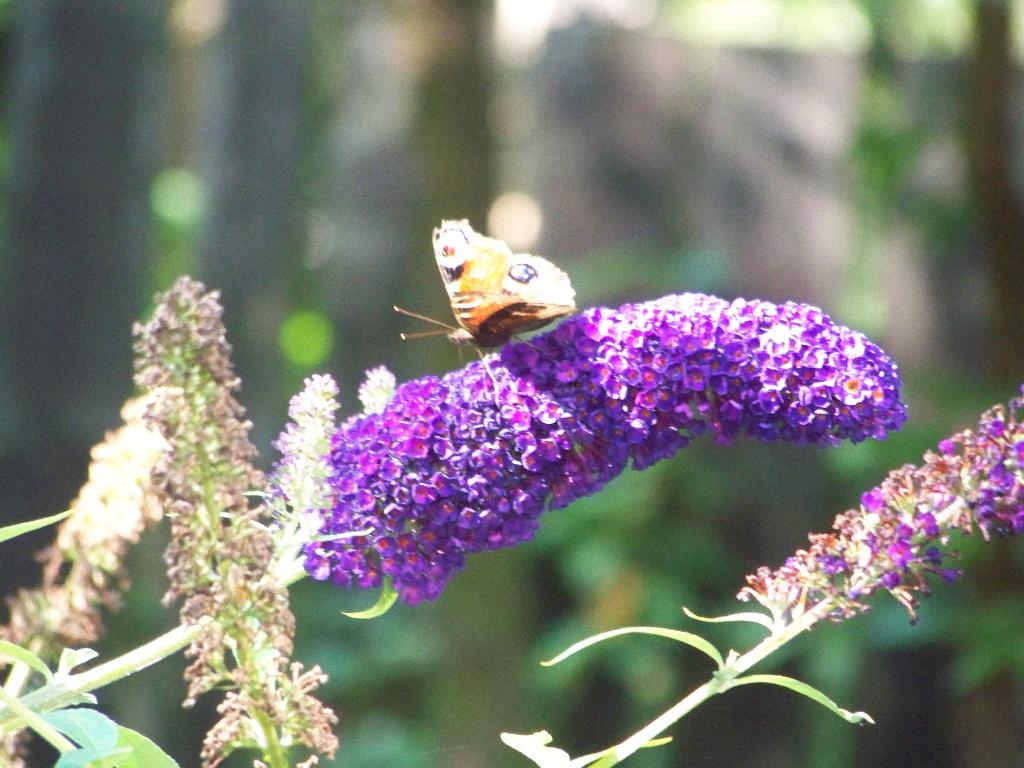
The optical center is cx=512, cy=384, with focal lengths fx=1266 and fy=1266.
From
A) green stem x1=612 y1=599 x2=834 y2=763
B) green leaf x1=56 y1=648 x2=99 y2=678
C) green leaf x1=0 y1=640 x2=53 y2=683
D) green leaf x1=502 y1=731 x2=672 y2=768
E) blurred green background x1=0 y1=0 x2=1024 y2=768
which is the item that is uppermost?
blurred green background x1=0 y1=0 x2=1024 y2=768

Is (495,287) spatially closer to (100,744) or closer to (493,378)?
(493,378)

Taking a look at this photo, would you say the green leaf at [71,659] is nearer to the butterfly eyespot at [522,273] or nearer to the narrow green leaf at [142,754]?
the narrow green leaf at [142,754]

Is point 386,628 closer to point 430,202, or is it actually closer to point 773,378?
point 430,202

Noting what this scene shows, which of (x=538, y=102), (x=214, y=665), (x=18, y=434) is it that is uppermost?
(x=538, y=102)

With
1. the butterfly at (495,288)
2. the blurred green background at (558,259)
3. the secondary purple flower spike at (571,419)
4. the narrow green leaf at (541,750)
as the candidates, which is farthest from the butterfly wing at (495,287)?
the blurred green background at (558,259)

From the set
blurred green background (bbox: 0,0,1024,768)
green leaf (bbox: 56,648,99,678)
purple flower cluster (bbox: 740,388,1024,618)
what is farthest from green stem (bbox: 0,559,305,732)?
blurred green background (bbox: 0,0,1024,768)

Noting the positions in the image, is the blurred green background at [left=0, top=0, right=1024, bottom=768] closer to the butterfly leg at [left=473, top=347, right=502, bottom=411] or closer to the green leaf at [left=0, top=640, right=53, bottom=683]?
the butterfly leg at [left=473, top=347, right=502, bottom=411]

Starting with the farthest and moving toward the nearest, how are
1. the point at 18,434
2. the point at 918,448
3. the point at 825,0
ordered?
the point at 825,0 → the point at 918,448 → the point at 18,434

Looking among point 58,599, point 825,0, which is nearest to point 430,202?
point 58,599
